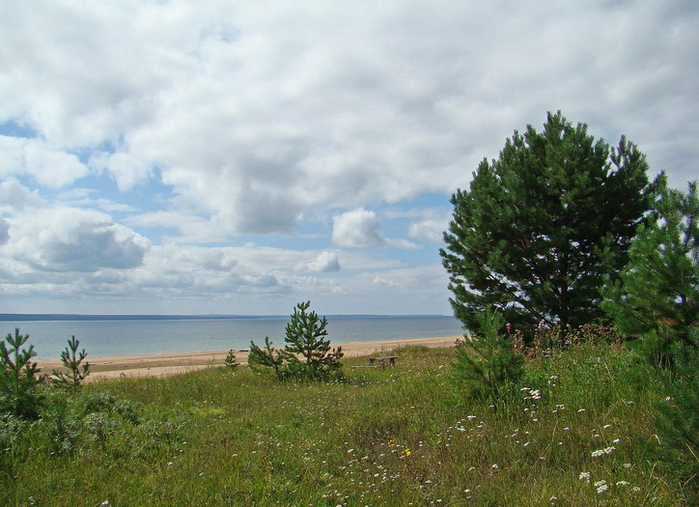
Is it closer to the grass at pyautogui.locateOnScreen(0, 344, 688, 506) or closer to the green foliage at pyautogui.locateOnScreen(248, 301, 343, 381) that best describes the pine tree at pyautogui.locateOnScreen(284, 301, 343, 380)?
the green foliage at pyautogui.locateOnScreen(248, 301, 343, 381)

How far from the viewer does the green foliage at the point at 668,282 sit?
5.12 meters

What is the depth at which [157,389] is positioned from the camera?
1062 centimetres

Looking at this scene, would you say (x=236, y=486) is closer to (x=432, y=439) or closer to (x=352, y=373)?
(x=432, y=439)

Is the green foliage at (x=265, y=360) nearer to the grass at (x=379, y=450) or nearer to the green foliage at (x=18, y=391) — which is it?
the grass at (x=379, y=450)

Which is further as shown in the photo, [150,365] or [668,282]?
[150,365]

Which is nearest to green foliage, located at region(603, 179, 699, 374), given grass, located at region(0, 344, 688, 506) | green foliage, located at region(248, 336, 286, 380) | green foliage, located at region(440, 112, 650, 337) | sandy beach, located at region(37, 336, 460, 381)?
grass, located at region(0, 344, 688, 506)

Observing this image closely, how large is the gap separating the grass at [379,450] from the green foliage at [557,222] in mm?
5242

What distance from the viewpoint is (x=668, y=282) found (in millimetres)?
5215

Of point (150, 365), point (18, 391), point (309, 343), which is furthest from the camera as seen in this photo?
point (150, 365)

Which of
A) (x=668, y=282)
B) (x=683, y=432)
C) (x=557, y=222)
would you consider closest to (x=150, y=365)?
(x=557, y=222)

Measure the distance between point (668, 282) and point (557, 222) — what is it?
8523 millimetres

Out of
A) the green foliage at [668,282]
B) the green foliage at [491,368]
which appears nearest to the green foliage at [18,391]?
the green foliage at [491,368]

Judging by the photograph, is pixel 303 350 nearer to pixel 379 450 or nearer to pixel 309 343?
pixel 309 343

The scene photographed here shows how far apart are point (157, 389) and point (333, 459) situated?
7.22 meters
